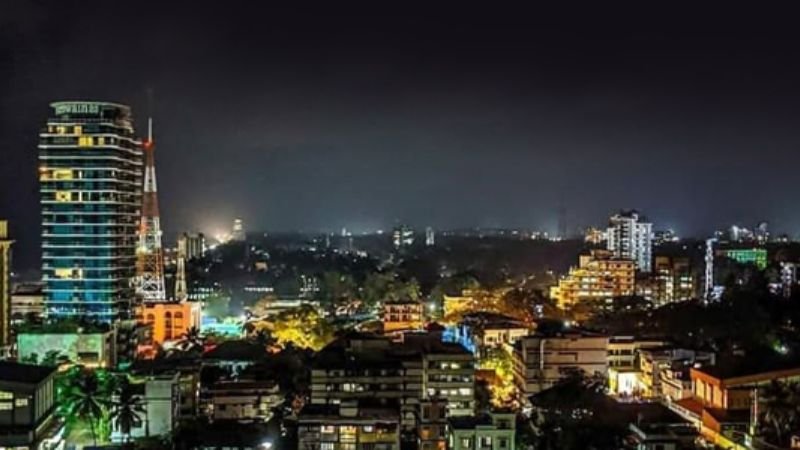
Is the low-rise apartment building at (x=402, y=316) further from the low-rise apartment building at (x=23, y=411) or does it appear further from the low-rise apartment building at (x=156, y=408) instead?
the low-rise apartment building at (x=23, y=411)

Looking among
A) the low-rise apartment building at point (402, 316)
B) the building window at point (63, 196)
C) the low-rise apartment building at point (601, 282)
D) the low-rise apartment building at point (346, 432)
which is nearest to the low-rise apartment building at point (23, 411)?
the low-rise apartment building at point (346, 432)

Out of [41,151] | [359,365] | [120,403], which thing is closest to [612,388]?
[359,365]

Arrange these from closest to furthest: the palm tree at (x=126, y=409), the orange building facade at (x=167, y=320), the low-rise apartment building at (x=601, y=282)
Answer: the palm tree at (x=126, y=409) < the orange building facade at (x=167, y=320) < the low-rise apartment building at (x=601, y=282)

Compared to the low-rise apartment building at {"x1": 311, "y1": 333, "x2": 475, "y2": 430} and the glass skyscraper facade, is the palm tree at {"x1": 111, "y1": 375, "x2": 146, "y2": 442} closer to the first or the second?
the low-rise apartment building at {"x1": 311, "y1": 333, "x2": 475, "y2": 430}

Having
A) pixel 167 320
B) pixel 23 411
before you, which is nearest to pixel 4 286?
pixel 167 320

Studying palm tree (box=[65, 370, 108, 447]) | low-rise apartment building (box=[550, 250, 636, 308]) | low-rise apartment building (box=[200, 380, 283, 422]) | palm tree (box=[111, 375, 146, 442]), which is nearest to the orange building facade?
low-rise apartment building (box=[200, 380, 283, 422])

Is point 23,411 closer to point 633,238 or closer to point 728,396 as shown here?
point 728,396

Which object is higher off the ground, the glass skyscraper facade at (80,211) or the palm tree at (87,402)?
the glass skyscraper facade at (80,211)
